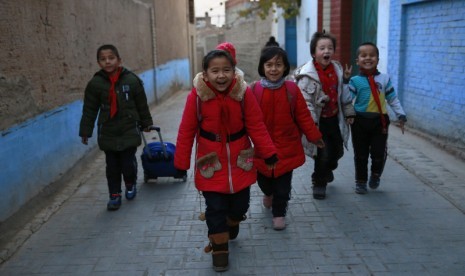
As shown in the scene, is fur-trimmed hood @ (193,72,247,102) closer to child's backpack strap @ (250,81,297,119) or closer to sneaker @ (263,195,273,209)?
child's backpack strap @ (250,81,297,119)

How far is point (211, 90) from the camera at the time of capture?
3.41m

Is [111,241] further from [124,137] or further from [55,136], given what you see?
[55,136]

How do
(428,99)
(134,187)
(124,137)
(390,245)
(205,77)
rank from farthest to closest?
(428,99) → (134,187) → (124,137) → (390,245) → (205,77)

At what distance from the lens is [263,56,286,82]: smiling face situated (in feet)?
12.9

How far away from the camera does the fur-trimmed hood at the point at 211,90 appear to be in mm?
3396

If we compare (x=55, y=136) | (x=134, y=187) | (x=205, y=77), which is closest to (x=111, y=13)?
(x=55, y=136)

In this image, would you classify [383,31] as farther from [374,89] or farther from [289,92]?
[289,92]

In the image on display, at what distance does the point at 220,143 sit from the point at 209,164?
0.55ft

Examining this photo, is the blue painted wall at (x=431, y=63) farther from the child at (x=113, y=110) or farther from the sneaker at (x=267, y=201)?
the child at (x=113, y=110)

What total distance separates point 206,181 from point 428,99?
16.8 ft

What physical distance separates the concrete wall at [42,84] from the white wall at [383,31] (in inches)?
193

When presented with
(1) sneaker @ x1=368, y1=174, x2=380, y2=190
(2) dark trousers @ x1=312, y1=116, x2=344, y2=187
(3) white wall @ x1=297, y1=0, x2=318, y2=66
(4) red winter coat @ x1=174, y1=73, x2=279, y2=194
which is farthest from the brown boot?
(3) white wall @ x1=297, y1=0, x2=318, y2=66

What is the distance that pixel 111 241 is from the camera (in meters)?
4.03

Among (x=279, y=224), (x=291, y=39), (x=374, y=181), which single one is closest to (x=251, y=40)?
(x=291, y=39)
